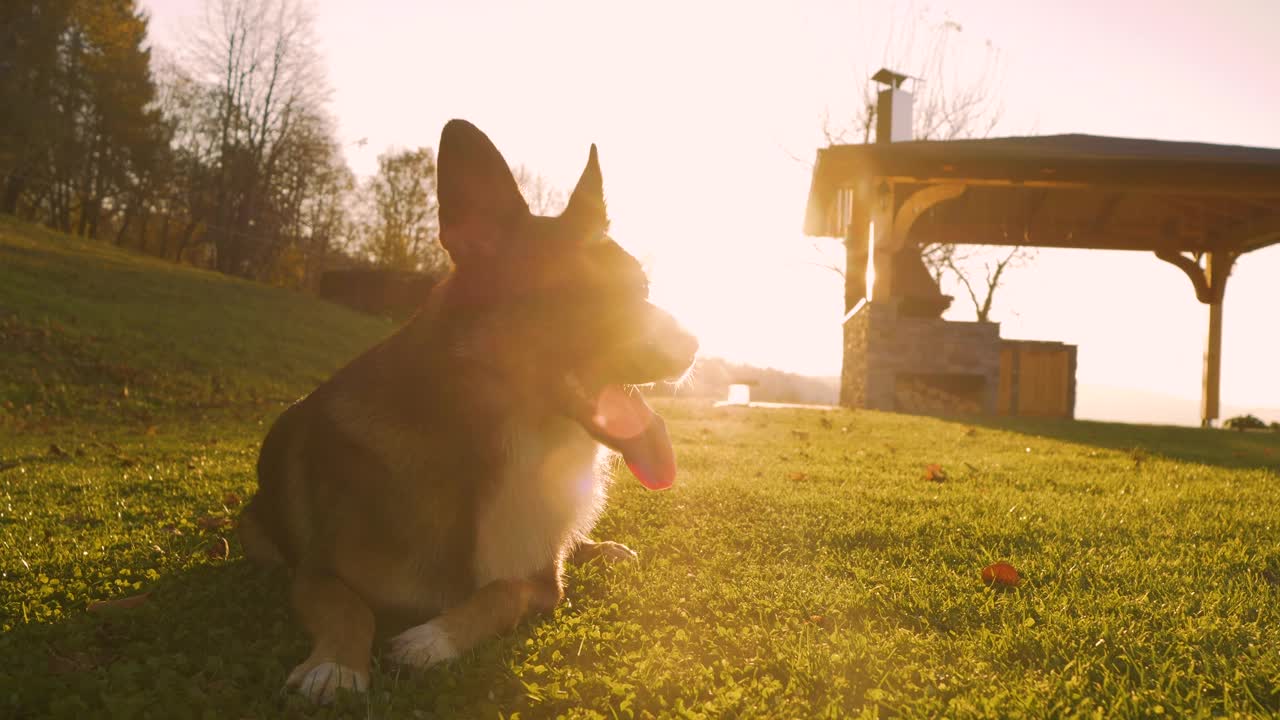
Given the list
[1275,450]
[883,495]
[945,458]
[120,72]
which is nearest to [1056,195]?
[1275,450]

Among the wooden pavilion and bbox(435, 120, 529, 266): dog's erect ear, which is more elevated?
the wooden pavilion

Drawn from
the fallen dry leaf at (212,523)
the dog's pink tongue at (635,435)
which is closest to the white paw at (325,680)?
the dog's pink tongue at (635,435)

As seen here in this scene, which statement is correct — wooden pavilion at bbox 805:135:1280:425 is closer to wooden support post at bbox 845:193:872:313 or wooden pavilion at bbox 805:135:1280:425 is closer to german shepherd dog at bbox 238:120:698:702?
wooden support post at bbox 845:193:872:313

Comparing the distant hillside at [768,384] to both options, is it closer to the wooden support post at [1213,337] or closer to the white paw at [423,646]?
the wooden support post at [1213,337]

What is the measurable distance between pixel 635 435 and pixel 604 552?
0.93 m

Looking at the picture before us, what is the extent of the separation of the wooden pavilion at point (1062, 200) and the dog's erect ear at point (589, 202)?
502 inches

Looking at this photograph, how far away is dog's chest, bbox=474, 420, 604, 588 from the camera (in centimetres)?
273

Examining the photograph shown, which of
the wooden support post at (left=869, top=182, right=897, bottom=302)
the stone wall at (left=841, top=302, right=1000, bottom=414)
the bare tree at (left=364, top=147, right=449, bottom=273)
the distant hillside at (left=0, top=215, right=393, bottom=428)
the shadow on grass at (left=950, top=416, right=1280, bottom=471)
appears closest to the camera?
the shadow on grass at (left=950, top=416, right=1280, bottom=471)

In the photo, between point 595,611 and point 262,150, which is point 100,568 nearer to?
point 595,611

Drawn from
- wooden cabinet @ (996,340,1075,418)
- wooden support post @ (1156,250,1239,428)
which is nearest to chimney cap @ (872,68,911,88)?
wooden support post @ (1156,250,1239,428)

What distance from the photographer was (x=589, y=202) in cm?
323

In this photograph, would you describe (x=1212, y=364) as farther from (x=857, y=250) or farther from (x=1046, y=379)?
(x=857, y=250)

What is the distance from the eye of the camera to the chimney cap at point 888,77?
24703 mm

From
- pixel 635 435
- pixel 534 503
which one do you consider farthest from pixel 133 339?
pixel 635 435
